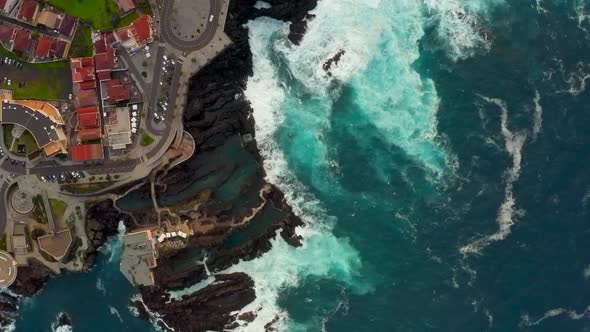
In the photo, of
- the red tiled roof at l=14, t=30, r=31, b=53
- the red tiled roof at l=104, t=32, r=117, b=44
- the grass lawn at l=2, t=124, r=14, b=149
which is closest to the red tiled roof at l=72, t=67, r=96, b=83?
the red tiled roof at l=104, t=32, r=117, b=44

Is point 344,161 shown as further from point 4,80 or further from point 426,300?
point 4,80

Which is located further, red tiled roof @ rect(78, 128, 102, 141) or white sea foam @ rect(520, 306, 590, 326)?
red tiled roof @ rect(78, 128, 102, 141)

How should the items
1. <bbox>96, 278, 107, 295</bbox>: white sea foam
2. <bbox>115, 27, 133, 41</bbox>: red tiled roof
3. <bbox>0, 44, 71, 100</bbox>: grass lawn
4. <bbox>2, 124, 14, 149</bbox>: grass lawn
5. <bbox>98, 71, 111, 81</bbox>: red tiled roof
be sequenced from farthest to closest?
<bbox>96, 278, 107, 295</bbox>: white sea foam, <bbox>2, 124, 14, 149</bbox>: grass lawn, <bbox>0, 44, 71, 100</bbox>: grass lawn, <bbox>98, 71, 111, 81</bbox>: red tiled roof, <bbox>115, 27, 133, 41</bbox>: red tiled roof

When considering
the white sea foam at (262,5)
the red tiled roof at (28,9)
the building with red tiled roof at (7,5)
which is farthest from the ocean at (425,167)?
the building with red tiled roof at (7,5)

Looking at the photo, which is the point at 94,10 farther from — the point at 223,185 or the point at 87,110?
the point at 223,185

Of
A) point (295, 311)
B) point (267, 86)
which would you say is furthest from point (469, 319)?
point (267, 86)

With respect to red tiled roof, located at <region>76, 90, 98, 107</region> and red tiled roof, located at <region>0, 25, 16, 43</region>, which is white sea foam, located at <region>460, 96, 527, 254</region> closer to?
red tiled roof, located at <region>76, 90, 98, 107</region>

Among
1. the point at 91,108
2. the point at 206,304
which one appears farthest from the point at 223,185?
the point at 91,108

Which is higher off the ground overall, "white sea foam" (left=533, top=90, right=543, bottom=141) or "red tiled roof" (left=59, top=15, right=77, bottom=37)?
"white sea foam" (left=533, top=90, right=543, bottom=141)
